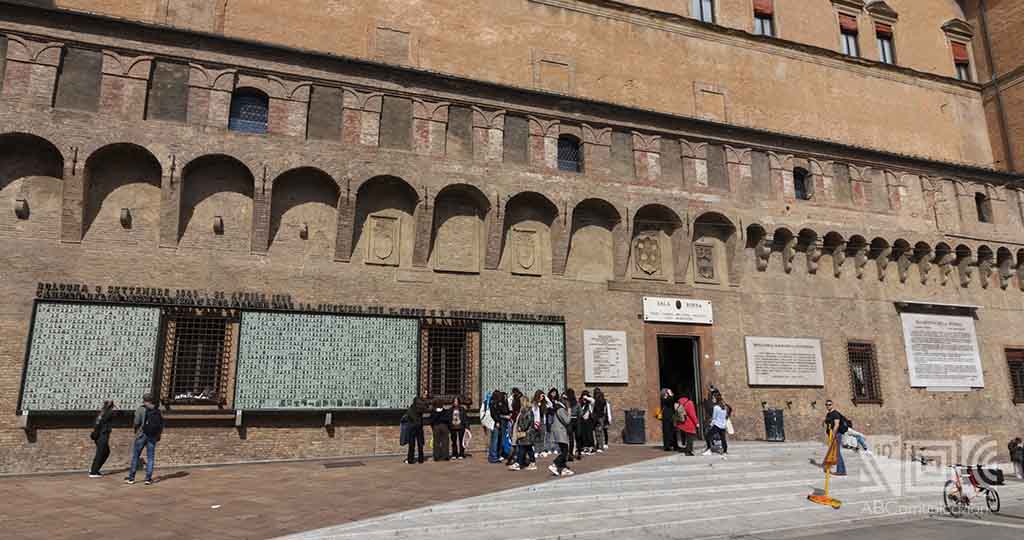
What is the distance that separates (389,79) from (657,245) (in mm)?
9568

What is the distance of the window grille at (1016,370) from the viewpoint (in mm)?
23233

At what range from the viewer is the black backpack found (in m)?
11.7

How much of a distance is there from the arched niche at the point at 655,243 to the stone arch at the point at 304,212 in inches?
357

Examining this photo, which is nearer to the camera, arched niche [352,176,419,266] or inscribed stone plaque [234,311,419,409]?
inscribed stone plaque [234,311,419,409]

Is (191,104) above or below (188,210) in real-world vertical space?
above

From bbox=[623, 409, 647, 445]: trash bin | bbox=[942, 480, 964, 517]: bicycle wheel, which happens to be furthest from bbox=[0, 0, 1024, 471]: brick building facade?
bbox=[942, 480, 964, 517]: bicycle wheel

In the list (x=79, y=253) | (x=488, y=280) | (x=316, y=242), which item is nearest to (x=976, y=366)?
(x=488, y=280)

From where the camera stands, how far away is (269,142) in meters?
15.8

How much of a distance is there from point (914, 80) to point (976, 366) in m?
11.9

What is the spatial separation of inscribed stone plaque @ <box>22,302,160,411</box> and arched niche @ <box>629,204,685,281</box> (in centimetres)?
1330

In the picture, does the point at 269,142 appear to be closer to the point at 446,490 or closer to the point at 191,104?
the point at 191,104

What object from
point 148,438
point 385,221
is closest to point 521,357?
point 385,221

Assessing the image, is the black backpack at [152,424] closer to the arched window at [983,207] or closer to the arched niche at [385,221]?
the arched niche at [385,221]

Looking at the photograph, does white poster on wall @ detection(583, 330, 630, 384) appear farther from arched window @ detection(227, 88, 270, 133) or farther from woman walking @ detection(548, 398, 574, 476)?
arched window @ detection(227, 88, 270, 133)
